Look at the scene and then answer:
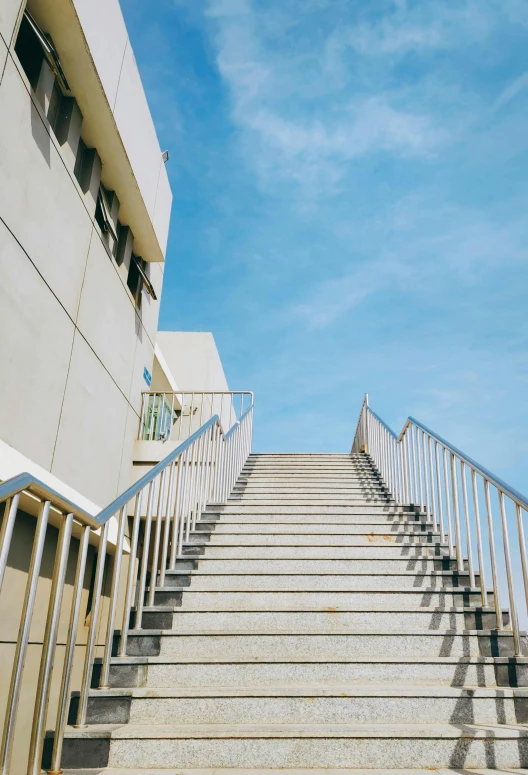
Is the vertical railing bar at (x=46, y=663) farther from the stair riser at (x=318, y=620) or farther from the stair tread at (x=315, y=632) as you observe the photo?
the stair riser at (x=318, y=620)

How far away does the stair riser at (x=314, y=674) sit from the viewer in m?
2.46

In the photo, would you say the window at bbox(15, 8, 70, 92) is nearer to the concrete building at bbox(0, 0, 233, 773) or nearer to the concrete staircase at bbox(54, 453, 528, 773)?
the concrete building at bbox(0, 0, 233, 773)

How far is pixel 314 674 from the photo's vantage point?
2.50 m

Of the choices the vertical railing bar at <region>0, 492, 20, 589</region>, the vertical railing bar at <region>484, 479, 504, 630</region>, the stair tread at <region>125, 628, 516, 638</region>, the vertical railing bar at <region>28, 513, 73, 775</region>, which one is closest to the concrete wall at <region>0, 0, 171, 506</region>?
the stair tread at <region>125, 628, 516, 638</region>

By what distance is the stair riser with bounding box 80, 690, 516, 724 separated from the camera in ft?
7.29

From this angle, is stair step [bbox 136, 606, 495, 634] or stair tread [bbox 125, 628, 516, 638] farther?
stair step [bbox 136, 606, 495, 634]

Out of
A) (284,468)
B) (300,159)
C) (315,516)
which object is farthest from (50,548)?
(300,159)

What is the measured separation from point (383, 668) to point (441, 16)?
416 inches

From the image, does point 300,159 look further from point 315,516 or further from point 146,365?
point 315,516

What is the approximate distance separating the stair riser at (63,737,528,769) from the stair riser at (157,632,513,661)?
60cm

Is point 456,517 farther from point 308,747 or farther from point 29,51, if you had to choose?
point 29,51

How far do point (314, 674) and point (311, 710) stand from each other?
0.25m

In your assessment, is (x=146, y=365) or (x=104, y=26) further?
(x=146, y=365)

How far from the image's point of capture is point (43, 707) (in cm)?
157
